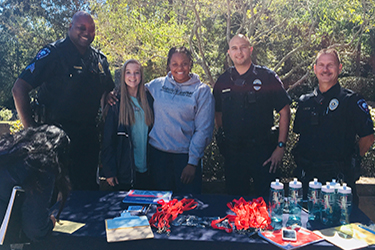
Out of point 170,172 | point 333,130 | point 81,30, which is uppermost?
point 81,30

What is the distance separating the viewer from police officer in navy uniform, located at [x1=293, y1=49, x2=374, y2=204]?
305cm

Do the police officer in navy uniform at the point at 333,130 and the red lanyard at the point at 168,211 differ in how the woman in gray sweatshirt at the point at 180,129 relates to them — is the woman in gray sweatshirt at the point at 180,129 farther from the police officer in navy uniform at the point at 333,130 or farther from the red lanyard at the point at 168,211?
the police officer in navy uniform at the point at 333,130

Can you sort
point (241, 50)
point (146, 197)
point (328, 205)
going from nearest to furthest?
point (328, 205), point (146, 197), point (241, 50)

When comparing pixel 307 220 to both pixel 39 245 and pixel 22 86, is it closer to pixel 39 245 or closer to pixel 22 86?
pixel 39 245

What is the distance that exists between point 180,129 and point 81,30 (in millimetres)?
1543

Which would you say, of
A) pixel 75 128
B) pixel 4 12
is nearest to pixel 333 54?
pixel 75 128

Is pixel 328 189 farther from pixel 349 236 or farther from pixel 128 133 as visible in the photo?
pixel 128 133

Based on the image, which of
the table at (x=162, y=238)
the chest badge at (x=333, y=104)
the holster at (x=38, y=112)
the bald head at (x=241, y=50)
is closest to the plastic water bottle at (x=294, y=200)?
the table at (x=162, y=238)

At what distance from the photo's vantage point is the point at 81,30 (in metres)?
3.47

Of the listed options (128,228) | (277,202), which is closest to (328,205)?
(277,202)

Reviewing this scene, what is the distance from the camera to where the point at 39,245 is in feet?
6.96

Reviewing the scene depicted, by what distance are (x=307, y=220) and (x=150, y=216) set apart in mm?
1174

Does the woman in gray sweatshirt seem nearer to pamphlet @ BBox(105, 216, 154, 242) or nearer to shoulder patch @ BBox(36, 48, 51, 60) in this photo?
pamphlet @ BBox(105, 216, 154, 242)

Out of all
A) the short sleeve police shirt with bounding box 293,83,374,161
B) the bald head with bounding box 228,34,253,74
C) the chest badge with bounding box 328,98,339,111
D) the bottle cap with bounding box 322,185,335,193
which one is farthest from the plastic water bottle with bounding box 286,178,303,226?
the bald head with bounding box 228,34,253,74
